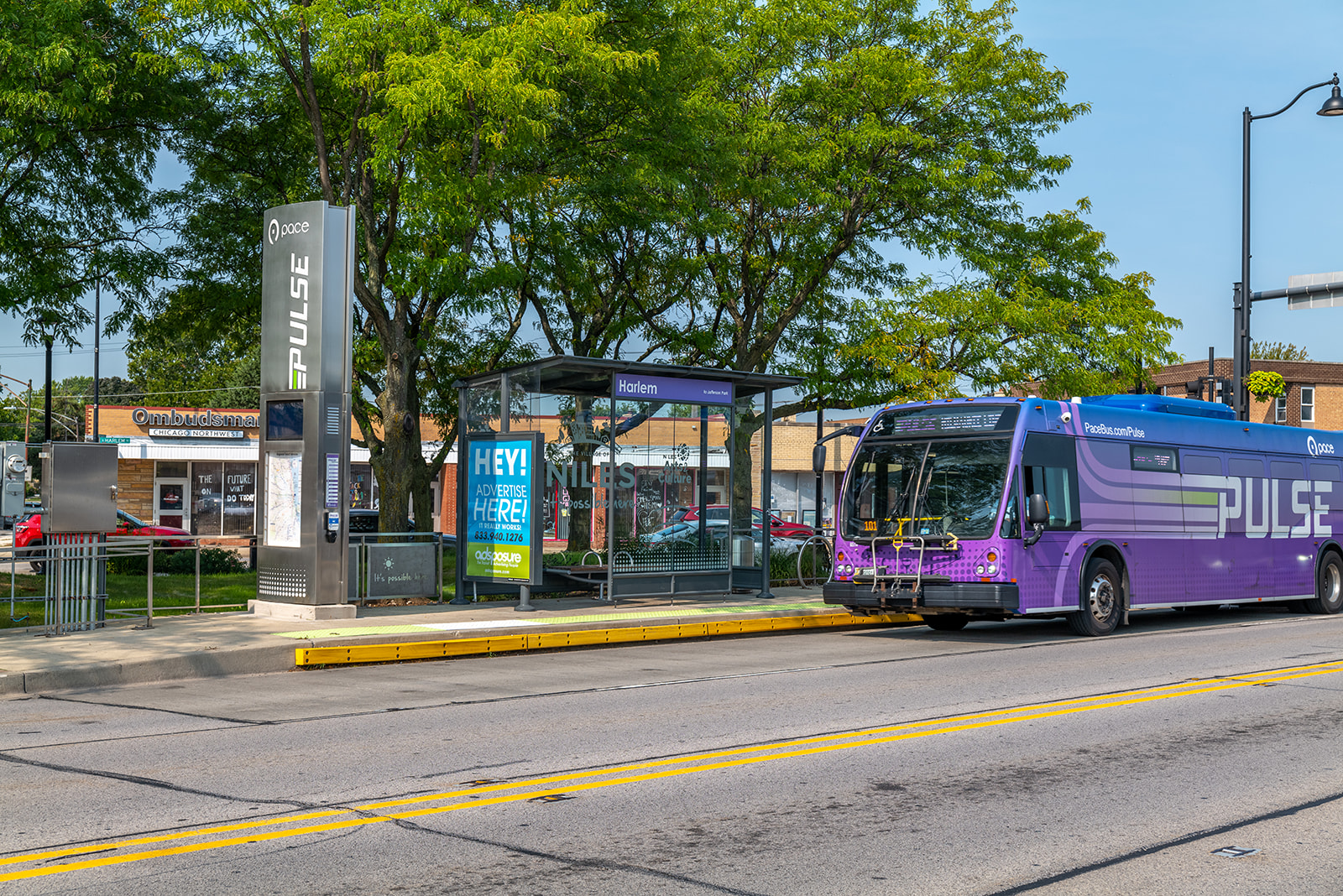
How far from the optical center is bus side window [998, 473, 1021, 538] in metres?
15.1

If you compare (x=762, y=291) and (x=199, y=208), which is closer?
(x=199, y=208)

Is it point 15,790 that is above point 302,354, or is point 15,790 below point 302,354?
below

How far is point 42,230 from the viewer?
→ 2077 centimetres

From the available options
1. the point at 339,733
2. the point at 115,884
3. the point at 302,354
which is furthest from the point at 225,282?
the point at 115,884

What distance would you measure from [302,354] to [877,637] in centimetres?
842

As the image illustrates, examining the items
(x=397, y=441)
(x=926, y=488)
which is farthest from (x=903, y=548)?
(x=397, y=441)

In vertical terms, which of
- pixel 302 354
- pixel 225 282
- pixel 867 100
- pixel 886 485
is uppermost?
pixel 867 100

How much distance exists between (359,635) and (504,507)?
3.62 m

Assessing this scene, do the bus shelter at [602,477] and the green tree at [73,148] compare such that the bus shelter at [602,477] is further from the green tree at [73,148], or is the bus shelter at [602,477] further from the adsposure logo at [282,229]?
the green tree at [73,148]

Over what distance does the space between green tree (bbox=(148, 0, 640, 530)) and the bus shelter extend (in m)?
1.85

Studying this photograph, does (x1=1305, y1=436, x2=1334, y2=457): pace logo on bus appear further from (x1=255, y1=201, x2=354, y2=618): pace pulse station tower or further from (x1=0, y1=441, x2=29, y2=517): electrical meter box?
(x1=0, y1=441, x2=29, y2=517): electrical meter box

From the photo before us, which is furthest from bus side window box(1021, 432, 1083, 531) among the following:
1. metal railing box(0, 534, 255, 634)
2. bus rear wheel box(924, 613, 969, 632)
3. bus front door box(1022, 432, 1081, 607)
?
metal railing box(0, 534, 255, 634)

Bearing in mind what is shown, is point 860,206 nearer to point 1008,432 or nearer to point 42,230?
point 1008,432

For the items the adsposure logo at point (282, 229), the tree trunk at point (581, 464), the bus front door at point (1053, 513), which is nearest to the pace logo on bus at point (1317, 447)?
the bus front door at point (1053, 513)
